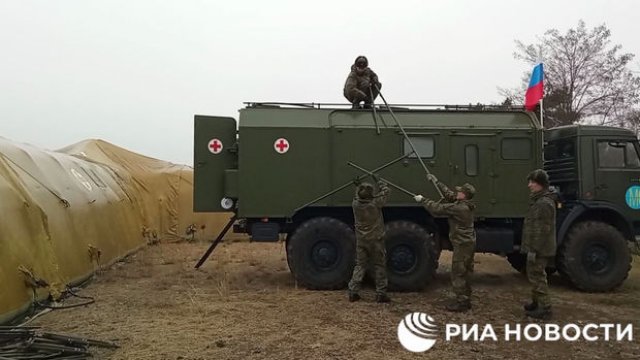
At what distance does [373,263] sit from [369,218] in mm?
663

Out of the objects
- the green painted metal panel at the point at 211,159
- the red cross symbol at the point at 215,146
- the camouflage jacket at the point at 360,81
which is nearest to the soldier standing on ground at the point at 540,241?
the camouflage jacket at the point at 360,81

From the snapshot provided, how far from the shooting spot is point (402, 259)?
352 inches

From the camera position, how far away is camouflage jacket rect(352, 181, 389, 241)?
8062mm

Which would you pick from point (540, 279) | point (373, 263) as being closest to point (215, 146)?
point (373, 263)

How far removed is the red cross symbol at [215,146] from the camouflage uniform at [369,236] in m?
2.62

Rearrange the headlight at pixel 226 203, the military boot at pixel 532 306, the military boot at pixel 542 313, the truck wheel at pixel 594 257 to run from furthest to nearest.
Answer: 1. the headlight at pixel 226 203
2. the truck wheel at pixel 594 257
3. the military boot at pixel 532 306
4. the military boot at pixel 542 313

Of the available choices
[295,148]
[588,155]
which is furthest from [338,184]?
[588,155]

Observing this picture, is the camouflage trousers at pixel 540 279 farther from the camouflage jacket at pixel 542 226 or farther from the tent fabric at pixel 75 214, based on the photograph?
the tent fabric at pixel 75 214

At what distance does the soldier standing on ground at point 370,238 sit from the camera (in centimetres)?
805

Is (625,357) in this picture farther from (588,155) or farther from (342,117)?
(342,117)

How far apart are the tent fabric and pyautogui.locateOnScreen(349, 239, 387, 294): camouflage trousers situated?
4.19 metres

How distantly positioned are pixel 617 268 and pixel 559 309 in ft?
6.86

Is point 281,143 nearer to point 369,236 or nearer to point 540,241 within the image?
point 369,236

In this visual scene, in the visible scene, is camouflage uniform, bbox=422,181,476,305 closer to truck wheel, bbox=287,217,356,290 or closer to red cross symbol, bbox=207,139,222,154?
truck wheel, bbox=287,217,356,290
